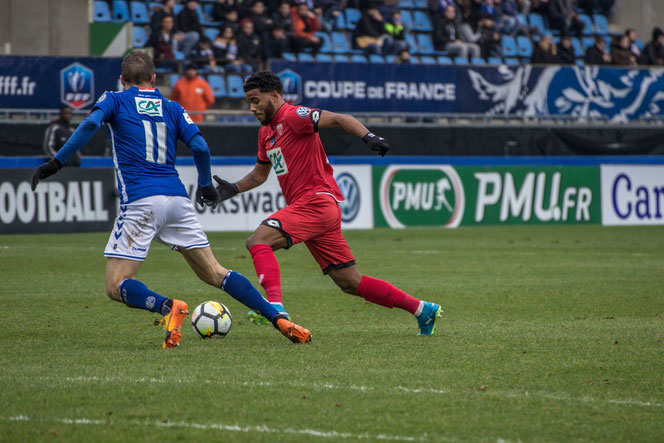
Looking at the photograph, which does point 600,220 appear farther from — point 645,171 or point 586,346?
point 586,346

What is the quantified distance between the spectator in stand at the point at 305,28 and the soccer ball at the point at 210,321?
50.4 ft

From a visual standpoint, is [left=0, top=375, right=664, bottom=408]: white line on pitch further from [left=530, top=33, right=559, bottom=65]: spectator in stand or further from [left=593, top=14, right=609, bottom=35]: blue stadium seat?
[left=593, top=14, right=609, bottom=35]: blue stadium seat

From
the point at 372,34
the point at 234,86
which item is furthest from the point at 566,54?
the point at 234,86

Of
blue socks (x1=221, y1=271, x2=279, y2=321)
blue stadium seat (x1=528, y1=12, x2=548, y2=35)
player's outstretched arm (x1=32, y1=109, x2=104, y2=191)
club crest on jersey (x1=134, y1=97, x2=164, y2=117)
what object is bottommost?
blue socks (x1=221, y1=271, x2=279, y2=321)

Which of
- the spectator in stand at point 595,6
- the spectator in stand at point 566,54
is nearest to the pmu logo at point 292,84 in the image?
the spectator in stand at point 566,54

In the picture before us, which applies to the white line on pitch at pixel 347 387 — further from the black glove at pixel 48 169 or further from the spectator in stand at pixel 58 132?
the spectator in stand at pixel 58 132

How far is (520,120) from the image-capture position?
72.0 feet

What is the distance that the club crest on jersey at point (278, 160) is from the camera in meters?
7.42

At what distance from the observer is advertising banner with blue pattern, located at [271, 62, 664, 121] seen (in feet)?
65.9

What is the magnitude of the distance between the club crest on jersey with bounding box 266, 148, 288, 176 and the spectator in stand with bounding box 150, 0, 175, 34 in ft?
44.5

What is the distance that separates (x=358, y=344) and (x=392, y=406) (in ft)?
6.75

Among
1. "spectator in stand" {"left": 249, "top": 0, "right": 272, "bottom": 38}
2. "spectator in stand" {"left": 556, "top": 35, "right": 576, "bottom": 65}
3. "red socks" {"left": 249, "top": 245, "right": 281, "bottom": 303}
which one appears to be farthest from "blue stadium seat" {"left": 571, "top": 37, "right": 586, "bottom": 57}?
"red socks" {"left": 249, "top": 245, "right": 281, "bottom": 303}

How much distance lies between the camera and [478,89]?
70.5 ft

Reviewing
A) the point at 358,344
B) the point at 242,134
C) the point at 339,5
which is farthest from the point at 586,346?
the point at 339,5
